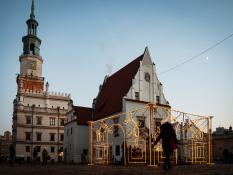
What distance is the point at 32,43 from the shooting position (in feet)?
232

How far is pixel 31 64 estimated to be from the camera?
68.4 metres

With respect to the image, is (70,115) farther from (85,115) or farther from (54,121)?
(54,121)

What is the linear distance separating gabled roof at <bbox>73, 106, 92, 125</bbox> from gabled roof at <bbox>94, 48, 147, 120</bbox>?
1.30 meters

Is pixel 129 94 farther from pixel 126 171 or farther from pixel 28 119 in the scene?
pixel 28 119

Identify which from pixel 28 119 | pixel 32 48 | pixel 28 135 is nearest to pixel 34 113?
pixel 28 119

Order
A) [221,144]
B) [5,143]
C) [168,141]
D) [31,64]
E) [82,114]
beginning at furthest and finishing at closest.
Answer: [5,143] < [31,64] < [221,144] < [82,114] < [168,141]

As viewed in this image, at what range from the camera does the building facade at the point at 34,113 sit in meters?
60.3

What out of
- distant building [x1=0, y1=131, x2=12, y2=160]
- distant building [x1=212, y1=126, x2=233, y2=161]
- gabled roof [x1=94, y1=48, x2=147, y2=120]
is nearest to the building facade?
gabled roof [x1=94, y1=48, x2=147, y2=120]

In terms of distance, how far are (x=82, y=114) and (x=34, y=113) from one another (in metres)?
20.8

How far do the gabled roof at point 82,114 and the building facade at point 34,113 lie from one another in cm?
1486

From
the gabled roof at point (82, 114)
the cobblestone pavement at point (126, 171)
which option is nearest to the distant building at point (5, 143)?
the gabled roof at point (82, 114)

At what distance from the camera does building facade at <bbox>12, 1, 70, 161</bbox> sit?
2376 inches

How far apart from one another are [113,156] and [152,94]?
9639 millimetres

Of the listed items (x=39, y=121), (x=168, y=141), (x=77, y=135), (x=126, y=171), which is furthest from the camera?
(x=39, y=121)
